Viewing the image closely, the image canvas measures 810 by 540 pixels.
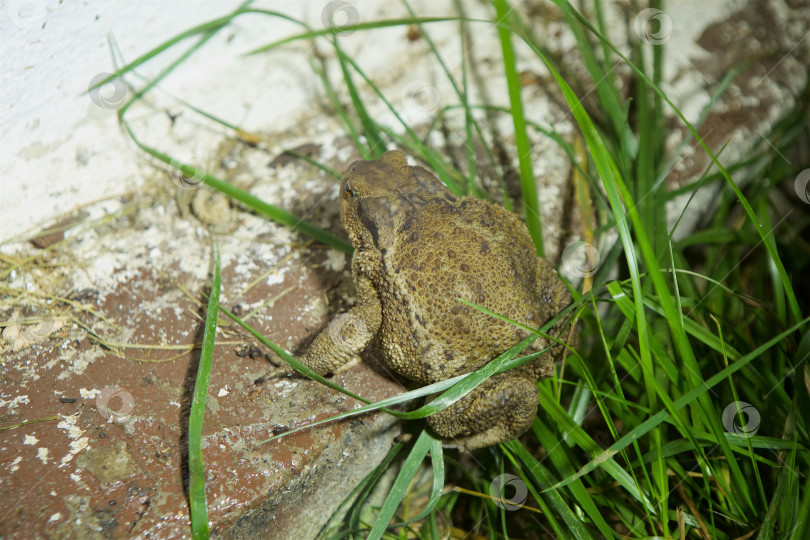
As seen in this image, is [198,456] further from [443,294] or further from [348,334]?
[443,294]

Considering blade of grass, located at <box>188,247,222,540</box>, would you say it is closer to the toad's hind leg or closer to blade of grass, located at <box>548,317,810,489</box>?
the toad's hind leg

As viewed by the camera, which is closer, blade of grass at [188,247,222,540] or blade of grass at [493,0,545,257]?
blade of grass at [188,247,222,540]

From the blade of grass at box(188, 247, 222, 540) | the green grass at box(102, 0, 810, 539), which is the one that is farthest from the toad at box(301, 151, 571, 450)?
the blade of grass at box(188, 247, 222, 540)

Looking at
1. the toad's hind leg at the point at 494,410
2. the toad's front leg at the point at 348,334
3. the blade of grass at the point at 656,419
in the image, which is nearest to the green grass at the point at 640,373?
the blade of grass at the point at 656,419

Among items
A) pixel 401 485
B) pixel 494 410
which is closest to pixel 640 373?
pixel 494 410

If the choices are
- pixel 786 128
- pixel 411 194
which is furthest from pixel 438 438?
pixel 786 128

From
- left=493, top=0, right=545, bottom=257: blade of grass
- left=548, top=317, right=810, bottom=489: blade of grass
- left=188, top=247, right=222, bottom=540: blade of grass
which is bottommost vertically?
A: left=548, top=317, right=810, bottom=489: blade of grass

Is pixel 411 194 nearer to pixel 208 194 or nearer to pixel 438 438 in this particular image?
pixel 438 438
